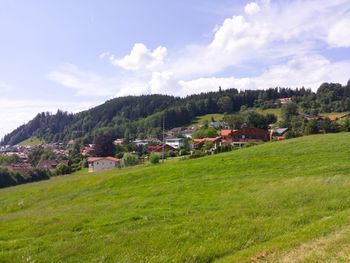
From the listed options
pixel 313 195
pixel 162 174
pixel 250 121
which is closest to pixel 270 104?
pixel 250 121

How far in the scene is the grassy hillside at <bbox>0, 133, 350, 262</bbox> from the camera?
11164 mm

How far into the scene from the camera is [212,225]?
14.0m

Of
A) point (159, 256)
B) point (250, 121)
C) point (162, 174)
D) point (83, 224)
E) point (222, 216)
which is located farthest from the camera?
point (250, 121)

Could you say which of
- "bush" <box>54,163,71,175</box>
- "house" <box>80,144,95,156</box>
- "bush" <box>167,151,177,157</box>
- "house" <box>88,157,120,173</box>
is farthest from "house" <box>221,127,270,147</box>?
"house" <box>80,144,95,156</box>

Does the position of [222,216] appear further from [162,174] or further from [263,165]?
[162,174]

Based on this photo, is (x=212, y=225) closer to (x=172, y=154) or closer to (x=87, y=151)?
(x=172, y=154)

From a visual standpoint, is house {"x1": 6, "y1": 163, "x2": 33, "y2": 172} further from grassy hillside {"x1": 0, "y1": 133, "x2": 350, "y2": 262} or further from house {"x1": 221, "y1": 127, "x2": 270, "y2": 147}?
grassy hillside {"x1": 0, "y1": 133, "x2": 350, "y2": 262}

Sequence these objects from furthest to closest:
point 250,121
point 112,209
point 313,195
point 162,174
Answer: point 250,121 → point 162,174 → point 112,209 → point 313,195

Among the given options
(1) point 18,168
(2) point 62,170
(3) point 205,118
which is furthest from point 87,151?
(3) point 205,118

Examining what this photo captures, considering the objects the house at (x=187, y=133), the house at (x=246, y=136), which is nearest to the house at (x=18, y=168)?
the house at (x=246, y=136)

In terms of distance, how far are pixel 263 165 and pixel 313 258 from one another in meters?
21.2

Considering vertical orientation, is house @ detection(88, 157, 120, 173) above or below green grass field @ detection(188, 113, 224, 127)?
below

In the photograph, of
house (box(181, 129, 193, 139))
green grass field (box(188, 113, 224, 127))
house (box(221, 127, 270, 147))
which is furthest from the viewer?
green grass field (box(188, 113, 224, 127))

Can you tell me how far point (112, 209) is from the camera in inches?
781
